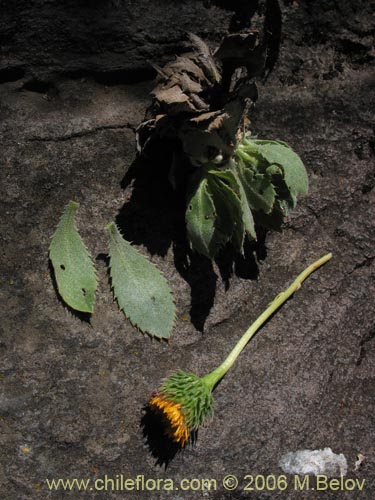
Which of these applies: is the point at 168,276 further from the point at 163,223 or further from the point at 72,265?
the point at 72,265

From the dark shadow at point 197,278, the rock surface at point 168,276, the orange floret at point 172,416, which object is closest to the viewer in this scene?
the orange floret at point 172,416

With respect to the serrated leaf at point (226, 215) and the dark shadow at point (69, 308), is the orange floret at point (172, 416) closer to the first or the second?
the dark shadow at point (69, 308)

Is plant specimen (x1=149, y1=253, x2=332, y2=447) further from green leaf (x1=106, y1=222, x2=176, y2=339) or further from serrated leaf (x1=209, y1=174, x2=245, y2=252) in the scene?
serrated leaf (x1=209, y1=174, x2=245, y2=252)

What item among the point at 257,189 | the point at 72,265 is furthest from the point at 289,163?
the point at 72,265

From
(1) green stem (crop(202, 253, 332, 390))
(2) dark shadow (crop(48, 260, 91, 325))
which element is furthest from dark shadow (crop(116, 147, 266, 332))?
(2) dark shadow (crop(48, 260, 91, 325))

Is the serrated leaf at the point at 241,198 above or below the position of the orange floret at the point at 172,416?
above

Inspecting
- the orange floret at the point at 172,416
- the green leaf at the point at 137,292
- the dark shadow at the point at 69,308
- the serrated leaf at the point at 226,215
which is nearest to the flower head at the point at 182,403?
the orange floret at the point at 172,416

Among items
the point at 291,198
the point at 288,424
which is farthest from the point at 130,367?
the point at 291,198
